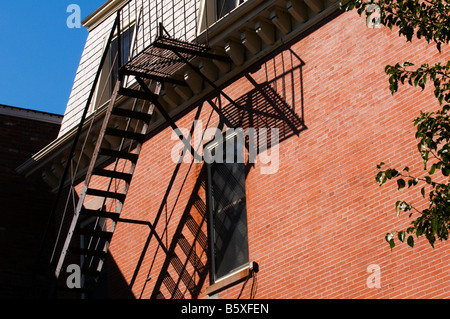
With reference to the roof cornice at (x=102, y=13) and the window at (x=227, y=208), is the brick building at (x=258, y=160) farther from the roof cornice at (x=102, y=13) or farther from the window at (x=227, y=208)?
the roof cornice at (x=102, y=13)

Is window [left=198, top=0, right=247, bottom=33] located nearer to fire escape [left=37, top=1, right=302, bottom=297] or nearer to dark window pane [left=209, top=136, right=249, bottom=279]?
fire escape [left=37, top=1, right=302, bottom=297]

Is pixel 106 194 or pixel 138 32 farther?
pixel 138 32

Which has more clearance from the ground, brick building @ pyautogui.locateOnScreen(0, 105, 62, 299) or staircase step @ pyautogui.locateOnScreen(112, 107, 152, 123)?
brick building @ pyautogui.locateOnScreen(0, 105, 62, 299)

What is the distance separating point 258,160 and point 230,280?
2.05m

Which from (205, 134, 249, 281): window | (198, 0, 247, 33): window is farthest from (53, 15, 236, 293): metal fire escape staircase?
(198, 0, 247, 33): window

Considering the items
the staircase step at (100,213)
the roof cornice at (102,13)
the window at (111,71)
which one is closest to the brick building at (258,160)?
the staircase step at (100,213)

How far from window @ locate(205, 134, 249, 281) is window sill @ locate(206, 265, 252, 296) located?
0.28 m

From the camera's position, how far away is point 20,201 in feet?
70.6

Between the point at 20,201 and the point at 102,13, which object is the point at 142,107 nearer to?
the point at 102,13

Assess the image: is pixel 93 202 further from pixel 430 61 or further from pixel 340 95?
pixel 430 61

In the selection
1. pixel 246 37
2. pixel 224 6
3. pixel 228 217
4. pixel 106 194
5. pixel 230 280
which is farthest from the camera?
pixel 224 6

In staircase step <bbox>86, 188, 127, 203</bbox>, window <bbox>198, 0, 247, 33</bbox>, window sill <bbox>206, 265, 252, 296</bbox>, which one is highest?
window <bbox>198, 0, 247, 33</bbox>

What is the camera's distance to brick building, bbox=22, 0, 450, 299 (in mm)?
12531

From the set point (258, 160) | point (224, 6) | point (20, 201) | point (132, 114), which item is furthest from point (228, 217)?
point (20, 201)
